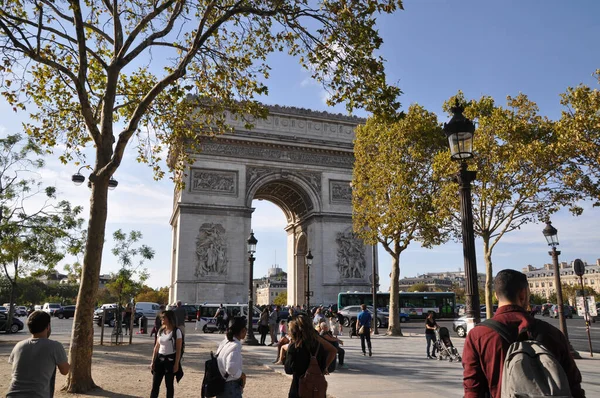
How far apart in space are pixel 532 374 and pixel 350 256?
110 feet

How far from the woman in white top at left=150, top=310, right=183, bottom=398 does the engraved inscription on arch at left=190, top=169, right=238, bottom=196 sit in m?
26.8

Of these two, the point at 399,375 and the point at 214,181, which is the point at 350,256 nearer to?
the point at 214,181

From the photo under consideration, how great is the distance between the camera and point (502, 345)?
2533mm

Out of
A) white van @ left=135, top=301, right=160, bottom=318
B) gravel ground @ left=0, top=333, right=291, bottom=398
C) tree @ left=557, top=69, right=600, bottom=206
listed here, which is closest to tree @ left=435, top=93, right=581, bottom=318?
tree @ left=557, top=69, right=600, bottom=206

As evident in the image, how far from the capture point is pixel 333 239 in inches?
1380

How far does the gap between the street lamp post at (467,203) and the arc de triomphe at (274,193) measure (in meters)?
26.3

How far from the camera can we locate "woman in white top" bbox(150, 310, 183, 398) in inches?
243

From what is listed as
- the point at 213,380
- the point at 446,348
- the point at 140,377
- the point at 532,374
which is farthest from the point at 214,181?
the point at 532,374

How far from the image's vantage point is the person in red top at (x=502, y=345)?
→ 2.51 meters

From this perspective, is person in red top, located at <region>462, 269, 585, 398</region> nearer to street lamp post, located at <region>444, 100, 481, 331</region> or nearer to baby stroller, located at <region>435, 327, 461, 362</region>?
street lamp post, located at <region>444, 100, 481, 331</region>

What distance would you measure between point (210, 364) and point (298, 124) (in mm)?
32749

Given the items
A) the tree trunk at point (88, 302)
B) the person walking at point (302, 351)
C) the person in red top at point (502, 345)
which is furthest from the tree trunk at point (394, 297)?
the person in red top at point (502, 345)

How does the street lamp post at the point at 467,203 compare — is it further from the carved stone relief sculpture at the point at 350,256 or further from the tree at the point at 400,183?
the carved stone relief sculpture at the point at 350,256

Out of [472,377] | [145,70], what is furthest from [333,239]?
[472,377]
